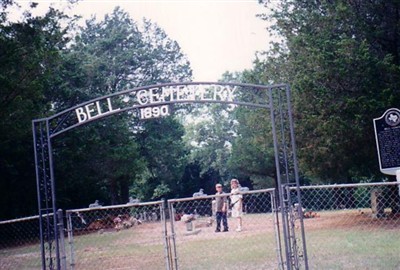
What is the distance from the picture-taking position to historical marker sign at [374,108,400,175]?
943cm

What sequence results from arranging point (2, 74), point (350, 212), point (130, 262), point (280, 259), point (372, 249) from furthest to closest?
point (350, 212)
point (2, 74)
point (130, 262)
point (372, 249)
point (280, 259)

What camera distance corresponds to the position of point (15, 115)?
55.9 feet

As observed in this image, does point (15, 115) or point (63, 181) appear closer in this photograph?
point (15, 115)

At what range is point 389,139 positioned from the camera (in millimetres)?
9492

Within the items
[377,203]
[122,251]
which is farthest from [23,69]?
[377,203]

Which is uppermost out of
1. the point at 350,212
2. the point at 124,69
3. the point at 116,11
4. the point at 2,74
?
the point at 116,11

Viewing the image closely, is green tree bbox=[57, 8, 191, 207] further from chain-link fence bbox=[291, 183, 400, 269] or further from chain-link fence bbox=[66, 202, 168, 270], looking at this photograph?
chain-link fence bbox=[291, 183, 400, 269]

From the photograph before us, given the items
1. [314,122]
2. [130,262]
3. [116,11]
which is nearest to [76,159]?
[314,122]

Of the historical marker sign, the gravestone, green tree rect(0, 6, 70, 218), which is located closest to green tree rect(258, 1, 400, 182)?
the gravestone

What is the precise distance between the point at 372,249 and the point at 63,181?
60.0ft

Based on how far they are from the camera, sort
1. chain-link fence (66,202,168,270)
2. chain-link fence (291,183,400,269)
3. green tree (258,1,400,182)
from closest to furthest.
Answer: chain-link fence (66,202,168,270) → chain-link fence (291,183,400,269) → green tree (258,1,400,182)

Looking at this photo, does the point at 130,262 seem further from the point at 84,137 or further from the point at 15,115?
the point at 84,137

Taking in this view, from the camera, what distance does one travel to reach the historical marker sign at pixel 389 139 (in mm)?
9430

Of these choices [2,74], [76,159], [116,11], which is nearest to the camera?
[2,74]
